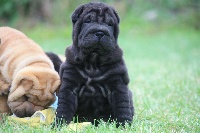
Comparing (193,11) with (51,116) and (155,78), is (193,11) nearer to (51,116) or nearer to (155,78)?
(155,78)

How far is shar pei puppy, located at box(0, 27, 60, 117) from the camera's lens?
15.4 feet

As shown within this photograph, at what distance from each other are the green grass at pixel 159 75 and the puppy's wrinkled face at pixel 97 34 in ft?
2.86

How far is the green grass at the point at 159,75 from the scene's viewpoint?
4.68m

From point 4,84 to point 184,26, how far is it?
16506 mm

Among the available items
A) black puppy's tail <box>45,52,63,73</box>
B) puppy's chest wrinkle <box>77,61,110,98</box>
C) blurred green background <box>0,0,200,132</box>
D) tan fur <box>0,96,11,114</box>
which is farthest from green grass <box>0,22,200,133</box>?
black puppy's tail <box>45,52,63,73</box>

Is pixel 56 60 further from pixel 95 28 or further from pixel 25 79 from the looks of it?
pixel 95 28

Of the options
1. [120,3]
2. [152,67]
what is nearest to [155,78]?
[152,67]

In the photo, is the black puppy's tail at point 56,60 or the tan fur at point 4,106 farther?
the black puppy's tail at point 56,60

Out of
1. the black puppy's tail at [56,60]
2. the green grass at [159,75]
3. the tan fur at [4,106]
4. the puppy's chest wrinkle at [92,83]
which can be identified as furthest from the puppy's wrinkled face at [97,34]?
the black puppy's tail at [56,60]

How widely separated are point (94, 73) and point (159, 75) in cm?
472

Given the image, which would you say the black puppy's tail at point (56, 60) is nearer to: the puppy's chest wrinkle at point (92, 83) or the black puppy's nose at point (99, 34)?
the puppy's chest wrinkle at point (92, 83)

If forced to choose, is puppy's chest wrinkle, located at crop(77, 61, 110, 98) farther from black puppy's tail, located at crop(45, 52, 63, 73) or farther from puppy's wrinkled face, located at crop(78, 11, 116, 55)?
black puppy's tail, located at crop(45, 52, 63, 73)

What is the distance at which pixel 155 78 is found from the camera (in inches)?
340

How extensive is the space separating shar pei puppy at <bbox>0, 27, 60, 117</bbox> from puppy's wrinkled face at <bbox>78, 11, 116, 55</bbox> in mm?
659
